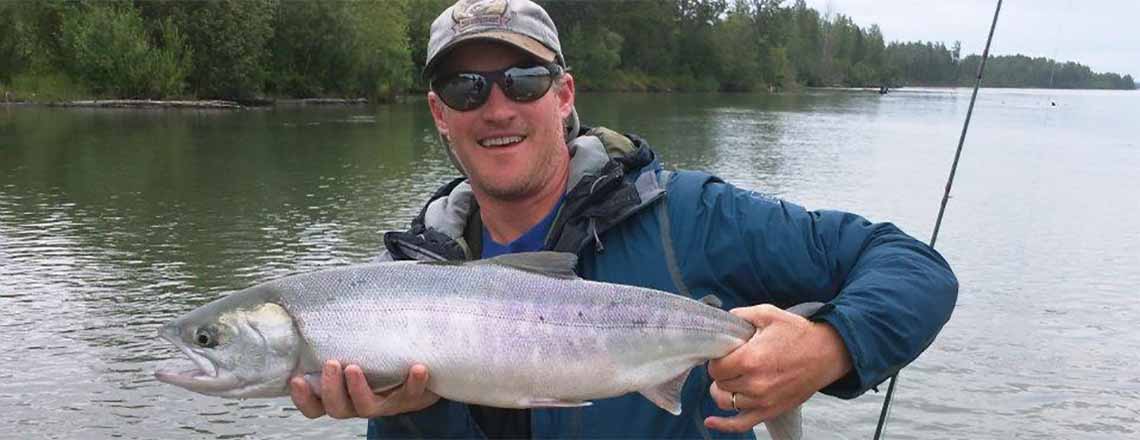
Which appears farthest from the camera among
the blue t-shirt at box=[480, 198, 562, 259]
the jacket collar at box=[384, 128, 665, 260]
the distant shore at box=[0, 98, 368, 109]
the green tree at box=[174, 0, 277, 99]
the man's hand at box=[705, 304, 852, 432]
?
the green tree at box=[174, 0, 277, 99]

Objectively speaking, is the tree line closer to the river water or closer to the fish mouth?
the river water

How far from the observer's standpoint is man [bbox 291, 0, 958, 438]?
8.24 feet

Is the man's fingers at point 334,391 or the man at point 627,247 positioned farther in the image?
the man's fingers at point 334,391

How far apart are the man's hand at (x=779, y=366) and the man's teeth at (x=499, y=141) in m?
1.16

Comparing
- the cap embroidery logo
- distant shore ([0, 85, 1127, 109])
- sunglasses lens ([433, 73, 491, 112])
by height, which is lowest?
distant shore ([0, 85, 1127, 109])

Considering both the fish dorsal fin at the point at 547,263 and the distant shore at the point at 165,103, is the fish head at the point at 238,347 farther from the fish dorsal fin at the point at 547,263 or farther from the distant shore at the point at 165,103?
the distant shore at the point at 165,103

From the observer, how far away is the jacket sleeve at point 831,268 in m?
2.51

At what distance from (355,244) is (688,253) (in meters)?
15.0

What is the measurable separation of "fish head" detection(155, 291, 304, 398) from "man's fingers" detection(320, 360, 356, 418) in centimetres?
13

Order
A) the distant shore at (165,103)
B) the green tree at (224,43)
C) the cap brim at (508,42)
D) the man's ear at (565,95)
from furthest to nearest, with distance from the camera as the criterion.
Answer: the green tree at (224,43)
the distant shore at (165,103)
the man's ear at (565,95)
the cap brim at (508,42)

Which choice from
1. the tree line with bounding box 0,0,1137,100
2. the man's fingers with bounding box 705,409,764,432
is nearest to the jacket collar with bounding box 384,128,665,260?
the man's fingers with bounding box 705,409,764,432

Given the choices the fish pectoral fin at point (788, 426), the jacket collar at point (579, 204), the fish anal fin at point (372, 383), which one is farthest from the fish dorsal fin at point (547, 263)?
the fish pectoral fin at point (788, 426)

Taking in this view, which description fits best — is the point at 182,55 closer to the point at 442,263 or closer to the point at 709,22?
the point at 442,263

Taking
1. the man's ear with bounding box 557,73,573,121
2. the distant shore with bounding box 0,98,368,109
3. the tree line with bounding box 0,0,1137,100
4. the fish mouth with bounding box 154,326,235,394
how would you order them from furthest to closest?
the tree line with bounding box 0,0,1137,100
the distant shore with bounding box 0,98,368,109
the man's ear with bounding box 557,73,573,121
the fish mouth with bounding box 154,326,235,394
